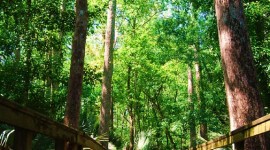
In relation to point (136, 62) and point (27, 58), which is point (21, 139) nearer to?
point (27, 58)

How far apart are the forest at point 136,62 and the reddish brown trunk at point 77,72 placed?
0.08ft

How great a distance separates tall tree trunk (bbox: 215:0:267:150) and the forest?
16 millimetres

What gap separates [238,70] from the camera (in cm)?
598

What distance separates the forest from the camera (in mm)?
6203

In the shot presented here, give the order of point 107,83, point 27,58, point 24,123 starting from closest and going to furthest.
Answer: point 24,123
point 27,58
point 107,83

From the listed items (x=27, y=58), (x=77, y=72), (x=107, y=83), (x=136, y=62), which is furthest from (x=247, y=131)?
(x=136, y=62)

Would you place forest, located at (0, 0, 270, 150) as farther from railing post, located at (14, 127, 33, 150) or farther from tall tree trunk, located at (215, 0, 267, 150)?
railing post, located at (14, 127, 33, 150)

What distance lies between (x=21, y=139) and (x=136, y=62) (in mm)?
24813

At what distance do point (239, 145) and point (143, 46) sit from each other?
22.6 meters

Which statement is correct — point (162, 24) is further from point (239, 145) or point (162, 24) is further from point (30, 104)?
point (239, 145)

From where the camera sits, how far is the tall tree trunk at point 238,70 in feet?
18.7

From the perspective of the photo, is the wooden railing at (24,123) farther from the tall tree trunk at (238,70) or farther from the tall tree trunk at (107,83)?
the tall tree trunk at (107,83)

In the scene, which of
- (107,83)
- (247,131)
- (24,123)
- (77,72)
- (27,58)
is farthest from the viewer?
(107,83)

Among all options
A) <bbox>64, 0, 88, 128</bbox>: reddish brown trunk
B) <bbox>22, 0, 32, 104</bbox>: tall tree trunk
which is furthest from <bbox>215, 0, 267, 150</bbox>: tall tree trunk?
<bbox>22, 0, 32, 104</bbox>: tall tree trunk
